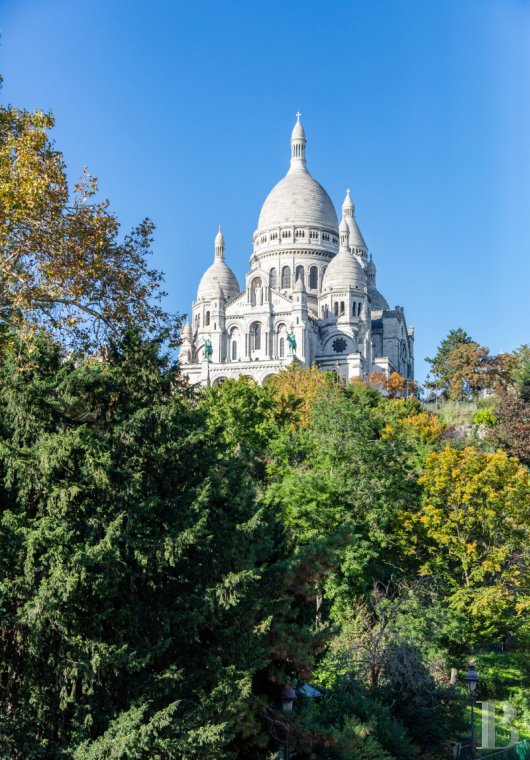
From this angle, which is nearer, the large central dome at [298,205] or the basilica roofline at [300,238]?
the basilica roofline at [300,238]

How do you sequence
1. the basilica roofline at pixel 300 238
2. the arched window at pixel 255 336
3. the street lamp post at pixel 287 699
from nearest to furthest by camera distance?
the street lamp post at pixel 287 699 < the arched window at pixel 255 336 < the basilica roofline at pixel 300 238

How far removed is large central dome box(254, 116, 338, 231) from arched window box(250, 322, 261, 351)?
16.2 metres

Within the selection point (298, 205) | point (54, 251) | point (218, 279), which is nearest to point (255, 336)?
point (218, 279)

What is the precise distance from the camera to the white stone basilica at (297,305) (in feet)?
246

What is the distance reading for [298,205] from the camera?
89312 mm

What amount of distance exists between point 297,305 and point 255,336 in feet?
17.5

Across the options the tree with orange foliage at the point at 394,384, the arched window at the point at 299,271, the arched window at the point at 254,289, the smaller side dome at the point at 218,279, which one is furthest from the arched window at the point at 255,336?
the tree with orange foliage at the point at 394,384

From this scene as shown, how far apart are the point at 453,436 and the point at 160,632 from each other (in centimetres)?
2954

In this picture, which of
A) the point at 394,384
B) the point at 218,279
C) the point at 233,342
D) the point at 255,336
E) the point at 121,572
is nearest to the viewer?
the point at 121,572

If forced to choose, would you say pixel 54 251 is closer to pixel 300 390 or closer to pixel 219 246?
pixel 300 390

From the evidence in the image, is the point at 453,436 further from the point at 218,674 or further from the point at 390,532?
the point at 218,674

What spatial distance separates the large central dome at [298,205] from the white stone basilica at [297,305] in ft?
0.36

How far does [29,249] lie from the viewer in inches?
562

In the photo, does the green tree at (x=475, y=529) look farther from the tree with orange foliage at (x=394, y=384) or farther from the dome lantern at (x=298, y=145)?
the dome lantern at (x=298, y=145)
